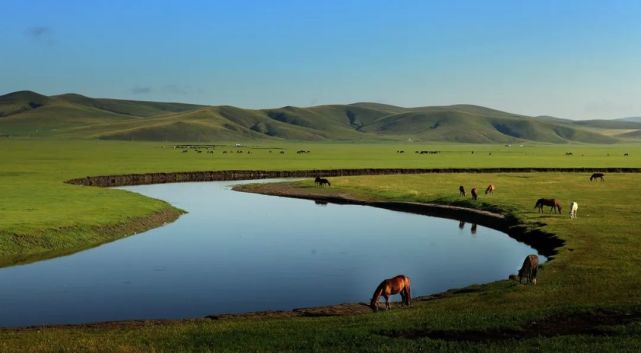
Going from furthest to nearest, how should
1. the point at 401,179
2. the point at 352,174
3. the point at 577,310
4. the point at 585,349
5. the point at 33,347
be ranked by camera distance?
the point at 352,174
the point at 401,179
the point at 577,310
the point at 33,347
the point at 585,349

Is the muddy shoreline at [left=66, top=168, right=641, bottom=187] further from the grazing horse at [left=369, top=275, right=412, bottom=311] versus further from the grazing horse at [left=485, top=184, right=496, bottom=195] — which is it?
the grazing horse at [left=369, top=275, right=412, bottom=311]

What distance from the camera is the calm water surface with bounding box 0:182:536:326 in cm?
2827

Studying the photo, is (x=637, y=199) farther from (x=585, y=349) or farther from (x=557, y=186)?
(x=585, y=349)

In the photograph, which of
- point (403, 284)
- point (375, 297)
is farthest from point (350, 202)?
point (375, 297)

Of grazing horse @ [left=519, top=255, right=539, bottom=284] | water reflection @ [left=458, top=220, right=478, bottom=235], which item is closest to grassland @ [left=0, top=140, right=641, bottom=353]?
grazing horse @ [left=519, top=255, right=539, bottom=284]

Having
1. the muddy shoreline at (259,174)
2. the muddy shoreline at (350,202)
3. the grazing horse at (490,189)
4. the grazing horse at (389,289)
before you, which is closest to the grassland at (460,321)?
the muddy shoreline at (350,202)

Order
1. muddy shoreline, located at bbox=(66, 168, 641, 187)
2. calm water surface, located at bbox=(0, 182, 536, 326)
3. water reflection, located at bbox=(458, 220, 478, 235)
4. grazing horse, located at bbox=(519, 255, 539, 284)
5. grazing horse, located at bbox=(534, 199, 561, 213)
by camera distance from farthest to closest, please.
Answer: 1. muddy shoreline, located at bbox=(66, 168, 641, 187)
2. grazing horse, located at bbox=(534, 199, 561, 213)
3. water reflection, located at bbox=(458, 220, 478, 235)
4. calm water surface, located at bbox=(0, 182, 536, 326)
5. grazing horse, located at bbox=(519, 255, 539, 284)

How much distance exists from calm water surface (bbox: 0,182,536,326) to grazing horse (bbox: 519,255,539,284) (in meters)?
4.67

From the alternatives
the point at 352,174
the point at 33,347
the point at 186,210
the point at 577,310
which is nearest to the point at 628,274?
the point at 577,310

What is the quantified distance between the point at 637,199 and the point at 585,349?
5126 centimetres

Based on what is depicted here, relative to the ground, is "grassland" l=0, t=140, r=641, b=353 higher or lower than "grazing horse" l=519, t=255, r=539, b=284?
lower

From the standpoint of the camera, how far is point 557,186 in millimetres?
80938

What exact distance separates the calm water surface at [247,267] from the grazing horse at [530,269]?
4671mm

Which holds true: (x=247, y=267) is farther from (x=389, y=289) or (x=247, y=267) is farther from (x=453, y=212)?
(x=453, y=212)
